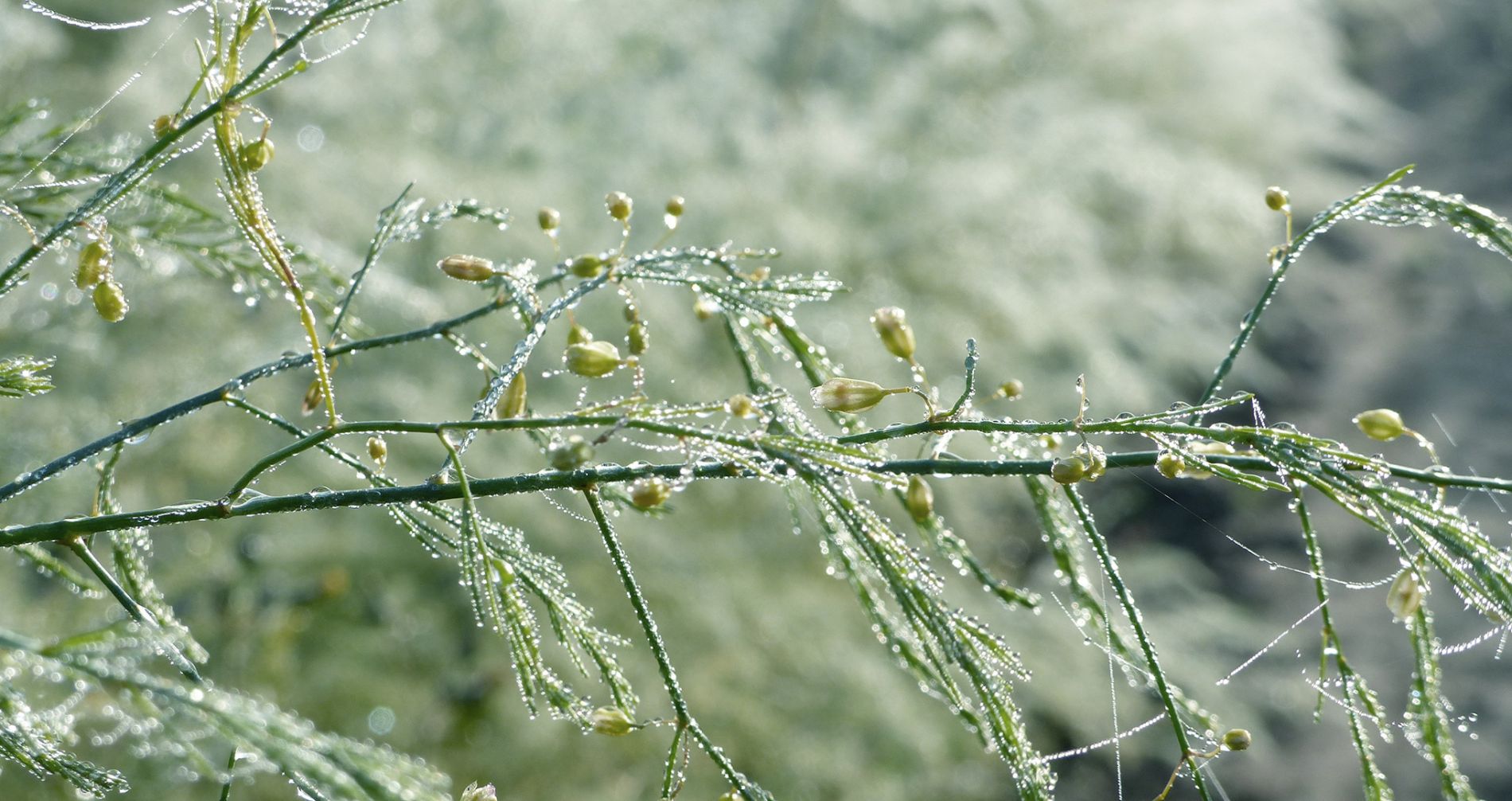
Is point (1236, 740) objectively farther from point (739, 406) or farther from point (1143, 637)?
point (739, 406)

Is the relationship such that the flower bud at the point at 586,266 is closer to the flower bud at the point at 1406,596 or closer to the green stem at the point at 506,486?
the green stem at the point at 506,486

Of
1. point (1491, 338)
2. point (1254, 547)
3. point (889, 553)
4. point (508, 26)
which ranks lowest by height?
point (889, 553)

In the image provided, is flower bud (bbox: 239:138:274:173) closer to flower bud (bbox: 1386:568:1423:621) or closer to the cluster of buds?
the cluster of buds

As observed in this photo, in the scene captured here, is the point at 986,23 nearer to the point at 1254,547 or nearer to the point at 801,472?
the point at 1254,547

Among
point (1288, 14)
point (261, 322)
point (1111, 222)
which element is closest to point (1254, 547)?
point (1111, 222)

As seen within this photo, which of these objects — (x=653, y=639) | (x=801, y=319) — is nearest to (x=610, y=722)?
(x=653, y=639)
